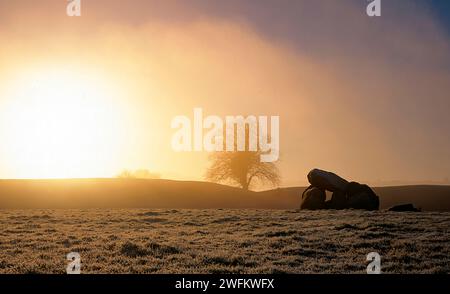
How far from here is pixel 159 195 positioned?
61.7 meters

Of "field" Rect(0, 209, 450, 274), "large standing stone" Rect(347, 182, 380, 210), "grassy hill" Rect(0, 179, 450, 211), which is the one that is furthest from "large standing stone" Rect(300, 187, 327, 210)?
"grassy hill" Rect(0, 179, 450, 211)

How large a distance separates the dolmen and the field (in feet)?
29.9

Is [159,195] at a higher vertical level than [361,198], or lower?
lower

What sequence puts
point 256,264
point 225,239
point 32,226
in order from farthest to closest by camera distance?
point 32,226 < point 225,239 < point 256,264

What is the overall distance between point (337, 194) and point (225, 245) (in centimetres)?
2418

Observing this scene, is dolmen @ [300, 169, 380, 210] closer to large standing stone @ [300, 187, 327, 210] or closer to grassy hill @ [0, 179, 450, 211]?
large standing stone @ [300, 187, 327, 210]

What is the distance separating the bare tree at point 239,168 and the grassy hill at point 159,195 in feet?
7.66

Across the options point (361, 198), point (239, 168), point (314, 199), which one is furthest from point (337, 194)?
point (239, 168)

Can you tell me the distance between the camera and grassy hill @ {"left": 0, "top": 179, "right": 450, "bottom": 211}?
53938 millimetres

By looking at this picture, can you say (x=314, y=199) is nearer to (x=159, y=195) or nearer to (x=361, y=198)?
(x=361, y=198)

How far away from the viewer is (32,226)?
2861 centimetres
